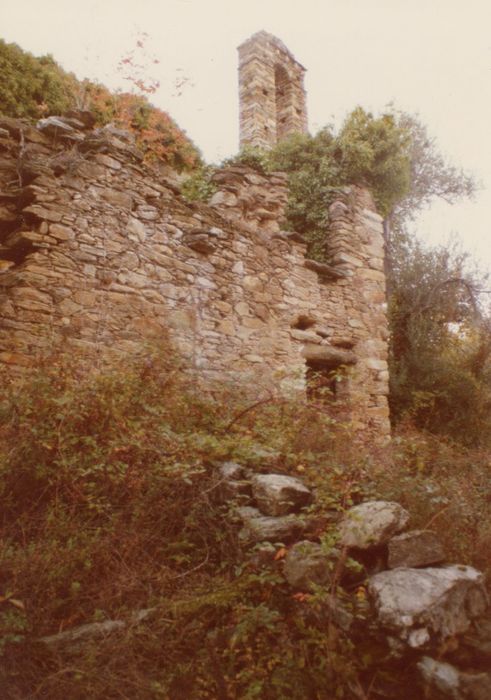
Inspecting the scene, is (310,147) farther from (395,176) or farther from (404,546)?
(404,546)

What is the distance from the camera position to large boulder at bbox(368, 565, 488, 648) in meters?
2.28

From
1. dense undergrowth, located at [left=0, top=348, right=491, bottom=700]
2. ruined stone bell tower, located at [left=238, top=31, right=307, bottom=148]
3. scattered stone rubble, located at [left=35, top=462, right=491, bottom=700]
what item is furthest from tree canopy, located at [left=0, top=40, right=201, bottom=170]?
scattered stone rubble, located at [left=35, top=462, right=491, bottom=700]

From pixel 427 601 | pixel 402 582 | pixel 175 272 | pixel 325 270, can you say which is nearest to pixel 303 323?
pixel 325 270

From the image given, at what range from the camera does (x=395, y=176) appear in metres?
8.81

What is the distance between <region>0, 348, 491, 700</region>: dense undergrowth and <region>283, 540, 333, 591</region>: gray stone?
2.8 inches

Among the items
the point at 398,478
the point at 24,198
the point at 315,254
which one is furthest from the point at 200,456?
the point at 315,254

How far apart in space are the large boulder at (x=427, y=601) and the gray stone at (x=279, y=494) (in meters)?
0.73

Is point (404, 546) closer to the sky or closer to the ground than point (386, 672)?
closer to the sky

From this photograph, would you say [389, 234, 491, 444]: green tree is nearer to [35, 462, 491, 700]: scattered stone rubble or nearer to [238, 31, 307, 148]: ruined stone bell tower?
[238, 31, 307, 148]: ruined stone bell tower

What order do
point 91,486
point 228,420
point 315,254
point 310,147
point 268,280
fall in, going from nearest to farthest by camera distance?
point 91,486
point 228,420
point 268,280
point 315,254
point 310,147

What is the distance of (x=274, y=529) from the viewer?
296cm

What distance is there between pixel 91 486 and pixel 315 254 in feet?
19.3

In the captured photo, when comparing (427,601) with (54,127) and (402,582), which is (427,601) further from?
(54,127)

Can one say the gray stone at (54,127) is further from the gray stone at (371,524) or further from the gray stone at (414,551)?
the gray stone at (414,551)
